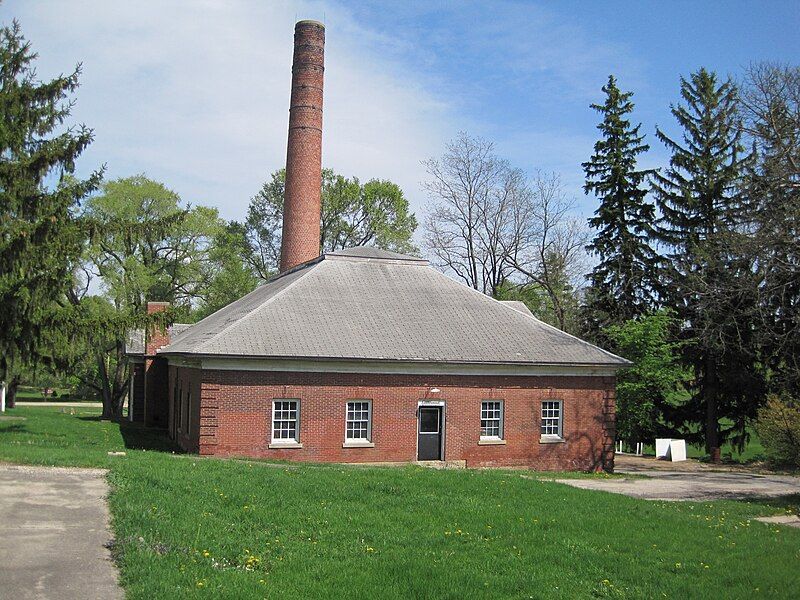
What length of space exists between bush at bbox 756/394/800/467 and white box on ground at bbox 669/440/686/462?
638 inches

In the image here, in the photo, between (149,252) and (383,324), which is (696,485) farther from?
(149,252)

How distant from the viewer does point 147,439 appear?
29.3 metres

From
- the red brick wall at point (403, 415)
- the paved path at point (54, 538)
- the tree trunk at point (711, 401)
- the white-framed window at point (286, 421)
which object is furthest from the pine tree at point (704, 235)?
the paved path at point (54, 538)

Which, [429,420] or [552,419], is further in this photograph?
[552,419]

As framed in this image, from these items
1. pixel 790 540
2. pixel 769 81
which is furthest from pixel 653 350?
pixel 790 540

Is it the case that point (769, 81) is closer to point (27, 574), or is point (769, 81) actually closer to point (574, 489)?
point (574, 489)

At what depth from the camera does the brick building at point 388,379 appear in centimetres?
2397

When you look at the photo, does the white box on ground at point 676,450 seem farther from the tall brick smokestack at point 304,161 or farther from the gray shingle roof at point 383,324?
the tall brick smokestack at point 304,161

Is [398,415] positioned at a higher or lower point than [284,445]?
higher

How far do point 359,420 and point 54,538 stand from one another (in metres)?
15.1

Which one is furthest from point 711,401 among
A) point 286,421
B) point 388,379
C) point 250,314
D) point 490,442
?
point 250,314

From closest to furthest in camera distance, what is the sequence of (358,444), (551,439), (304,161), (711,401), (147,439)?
(358,444), (551,439), (147,439), (711,401), (304,161)

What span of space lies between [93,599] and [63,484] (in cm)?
685

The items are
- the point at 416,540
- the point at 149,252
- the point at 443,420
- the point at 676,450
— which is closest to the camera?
the point at 416,540
